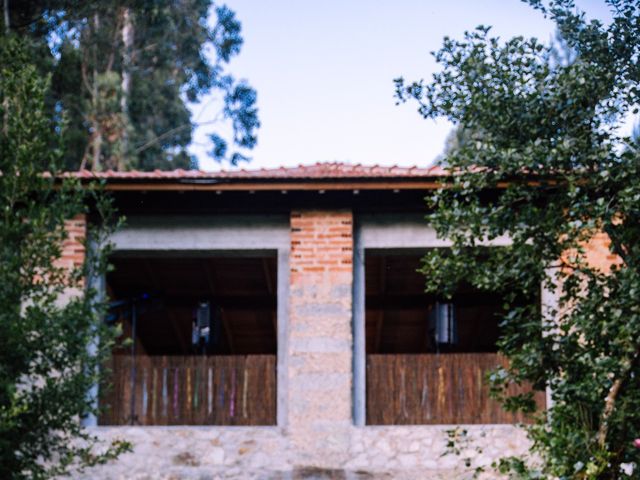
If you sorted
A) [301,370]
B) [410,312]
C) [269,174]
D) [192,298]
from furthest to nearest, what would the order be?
[410,312] → [192,298] → [269,174] → [301,370]

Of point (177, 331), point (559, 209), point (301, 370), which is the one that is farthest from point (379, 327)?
point (559, 209)

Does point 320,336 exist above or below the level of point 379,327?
below

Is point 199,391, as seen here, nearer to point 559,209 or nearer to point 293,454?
point 293,454

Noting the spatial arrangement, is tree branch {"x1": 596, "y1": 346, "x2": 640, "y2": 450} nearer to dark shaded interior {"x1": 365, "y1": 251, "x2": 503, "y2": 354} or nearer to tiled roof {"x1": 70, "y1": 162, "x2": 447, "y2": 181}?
tiled roof {"x1": 70, "y1": 162, "x2": 447, "y2": 181}

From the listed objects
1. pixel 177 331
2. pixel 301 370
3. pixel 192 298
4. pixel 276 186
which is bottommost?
pixel 301 370

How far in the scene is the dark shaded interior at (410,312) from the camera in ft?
47.0

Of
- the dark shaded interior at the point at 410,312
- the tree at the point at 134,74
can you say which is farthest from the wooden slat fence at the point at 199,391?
the tree at the point at 134,74

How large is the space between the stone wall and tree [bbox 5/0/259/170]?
1234 cm

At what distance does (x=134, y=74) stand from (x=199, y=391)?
18063 mm

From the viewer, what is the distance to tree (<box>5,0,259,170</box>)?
23953 millimetres

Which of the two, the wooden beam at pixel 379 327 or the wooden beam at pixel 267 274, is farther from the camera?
the wooden beam at pixel 379 327

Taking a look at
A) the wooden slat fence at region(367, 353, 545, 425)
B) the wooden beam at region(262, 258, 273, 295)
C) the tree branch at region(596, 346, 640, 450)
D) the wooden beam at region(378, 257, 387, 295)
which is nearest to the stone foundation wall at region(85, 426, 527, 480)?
the wooden slat fence at region(367, 353, 545, 425)

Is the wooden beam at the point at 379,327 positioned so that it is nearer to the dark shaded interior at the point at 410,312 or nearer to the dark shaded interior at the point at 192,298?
the dark shaded interior at the point at 410,312

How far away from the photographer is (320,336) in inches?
447
